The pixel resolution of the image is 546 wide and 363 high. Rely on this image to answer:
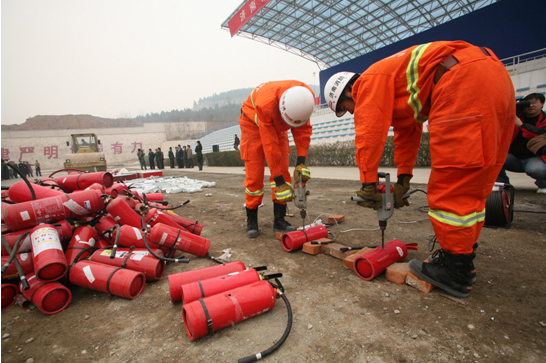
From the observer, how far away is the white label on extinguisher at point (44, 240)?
6.53 feet

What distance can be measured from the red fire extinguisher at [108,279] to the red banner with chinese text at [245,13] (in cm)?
2301

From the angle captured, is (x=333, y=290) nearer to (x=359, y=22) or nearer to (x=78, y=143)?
(x=78, y=143)

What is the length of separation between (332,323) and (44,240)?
88.4 inches

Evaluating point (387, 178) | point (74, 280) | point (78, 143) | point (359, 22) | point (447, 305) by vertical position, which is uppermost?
point (359, 22)

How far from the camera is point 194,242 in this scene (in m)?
2.66

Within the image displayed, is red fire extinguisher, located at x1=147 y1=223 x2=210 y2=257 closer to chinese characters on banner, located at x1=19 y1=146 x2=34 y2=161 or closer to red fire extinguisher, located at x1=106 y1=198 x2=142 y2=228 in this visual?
red fire extinguisher, located at x1=106 y1=198 x2=142 y2=228

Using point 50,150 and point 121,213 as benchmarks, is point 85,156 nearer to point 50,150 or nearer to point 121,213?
point 121,213

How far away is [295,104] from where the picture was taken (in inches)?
112

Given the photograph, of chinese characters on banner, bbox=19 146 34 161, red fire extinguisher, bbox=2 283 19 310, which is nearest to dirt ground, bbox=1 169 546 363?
red fire extinguisher, bbox=2 283 19 310

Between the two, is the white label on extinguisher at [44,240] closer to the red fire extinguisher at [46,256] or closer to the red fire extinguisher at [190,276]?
the red fire extinguisher at [46,256]

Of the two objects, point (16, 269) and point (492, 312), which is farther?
point (16, 269)

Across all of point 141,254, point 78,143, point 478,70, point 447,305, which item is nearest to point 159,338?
point 141,254

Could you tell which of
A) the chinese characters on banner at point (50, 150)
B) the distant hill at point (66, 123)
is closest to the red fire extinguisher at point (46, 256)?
the chinese characters on banner at point (50, 150)

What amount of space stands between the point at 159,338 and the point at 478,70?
8.28 feet
